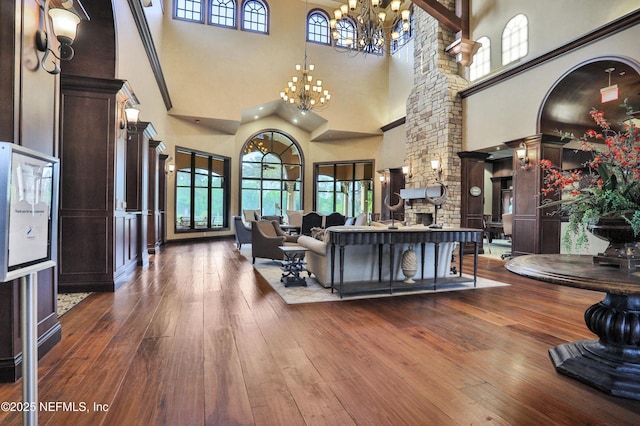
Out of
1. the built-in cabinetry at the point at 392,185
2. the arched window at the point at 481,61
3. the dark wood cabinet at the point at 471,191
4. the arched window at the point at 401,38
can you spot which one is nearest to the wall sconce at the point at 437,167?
the dark wood cabinet at the point at 471,191

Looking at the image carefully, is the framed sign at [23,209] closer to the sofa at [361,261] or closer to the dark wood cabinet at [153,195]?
the sofa at [361,261]

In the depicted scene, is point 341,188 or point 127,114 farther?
point 341,188

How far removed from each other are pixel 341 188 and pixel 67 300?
11.0 m

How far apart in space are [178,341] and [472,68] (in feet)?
30.9

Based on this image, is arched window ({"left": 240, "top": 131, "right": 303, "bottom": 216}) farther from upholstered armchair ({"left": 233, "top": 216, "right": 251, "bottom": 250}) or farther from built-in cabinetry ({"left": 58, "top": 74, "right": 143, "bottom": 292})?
built-in cabinetry ({"left": 58, "top": 74, "right": 143, "bottom": 292})

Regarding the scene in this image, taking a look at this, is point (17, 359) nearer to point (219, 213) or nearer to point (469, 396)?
point (469, 396)

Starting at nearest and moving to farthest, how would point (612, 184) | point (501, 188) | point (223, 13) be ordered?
point (612, 184), point (223, 13), point (501, 188)

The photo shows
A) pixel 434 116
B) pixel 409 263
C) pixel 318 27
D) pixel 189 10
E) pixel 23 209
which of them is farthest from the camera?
pixel 318 27

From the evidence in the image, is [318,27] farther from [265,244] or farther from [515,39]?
[265,244]

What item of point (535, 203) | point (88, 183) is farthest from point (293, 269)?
point (535, 203)

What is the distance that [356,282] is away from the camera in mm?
4582

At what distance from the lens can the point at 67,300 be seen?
3.78 metres

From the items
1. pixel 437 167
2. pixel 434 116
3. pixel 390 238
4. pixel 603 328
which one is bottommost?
pixel 603 328

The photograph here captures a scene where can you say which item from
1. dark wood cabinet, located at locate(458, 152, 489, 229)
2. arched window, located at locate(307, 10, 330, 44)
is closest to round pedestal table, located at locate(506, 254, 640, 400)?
dark wood cabinet, located at locate(458, 152, 489, 229)
